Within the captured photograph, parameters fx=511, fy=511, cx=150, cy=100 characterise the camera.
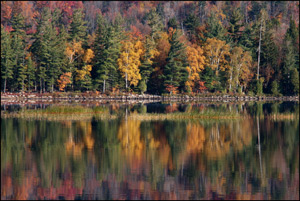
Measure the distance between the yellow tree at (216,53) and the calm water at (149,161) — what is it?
5813 cm

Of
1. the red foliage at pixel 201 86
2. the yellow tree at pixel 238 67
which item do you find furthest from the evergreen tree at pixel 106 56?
the yellow tree at pixel 238 67

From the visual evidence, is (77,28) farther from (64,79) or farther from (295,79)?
(295,79)

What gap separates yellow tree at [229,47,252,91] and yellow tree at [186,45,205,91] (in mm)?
5989

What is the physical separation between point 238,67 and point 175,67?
1320 centimetres

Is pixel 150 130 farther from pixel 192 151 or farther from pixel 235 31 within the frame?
pixel 235 31

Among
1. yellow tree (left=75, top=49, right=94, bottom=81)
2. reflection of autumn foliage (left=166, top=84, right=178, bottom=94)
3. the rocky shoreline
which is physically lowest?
the rocky shoreline

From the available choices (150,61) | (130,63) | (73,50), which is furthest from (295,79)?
(73,50)

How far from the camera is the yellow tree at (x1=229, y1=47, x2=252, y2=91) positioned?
331 ft

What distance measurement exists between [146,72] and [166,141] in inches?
2635

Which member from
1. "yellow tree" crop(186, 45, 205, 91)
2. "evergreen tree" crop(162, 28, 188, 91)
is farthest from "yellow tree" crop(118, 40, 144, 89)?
"yellow tree" crop(186, 45, 205, 91)

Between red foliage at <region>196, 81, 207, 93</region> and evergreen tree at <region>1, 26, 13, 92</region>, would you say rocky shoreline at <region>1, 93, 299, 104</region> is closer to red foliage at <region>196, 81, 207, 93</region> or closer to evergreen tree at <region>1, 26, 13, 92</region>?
red foliage at <region>196, 81, 207, 93</region>

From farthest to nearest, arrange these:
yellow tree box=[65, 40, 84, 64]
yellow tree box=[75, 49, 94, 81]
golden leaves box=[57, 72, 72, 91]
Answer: yellow tree box=[65, 40, 84, 64] < yellow tree box=[75, 49, 94, 81] < golden leaves box=[57, 72, 72, 91]

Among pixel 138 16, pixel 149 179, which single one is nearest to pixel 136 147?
pixel 149 179

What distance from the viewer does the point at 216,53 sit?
104m
